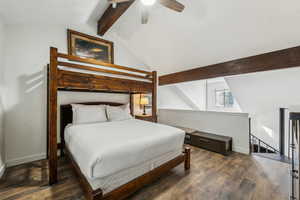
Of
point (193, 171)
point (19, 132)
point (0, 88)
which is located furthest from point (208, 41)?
point (19, 132)

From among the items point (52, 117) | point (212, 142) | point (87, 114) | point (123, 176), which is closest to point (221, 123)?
point (212, 142)

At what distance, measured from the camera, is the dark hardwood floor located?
1.50 metres

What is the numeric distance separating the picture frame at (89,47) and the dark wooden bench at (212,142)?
2.91m

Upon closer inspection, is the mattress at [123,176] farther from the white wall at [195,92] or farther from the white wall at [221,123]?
the white wall at [195,92]

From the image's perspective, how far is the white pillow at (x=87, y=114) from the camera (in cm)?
238

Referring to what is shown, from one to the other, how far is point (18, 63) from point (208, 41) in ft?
11.7

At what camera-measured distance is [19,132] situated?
224 cm

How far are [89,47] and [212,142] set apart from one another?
3.62 m

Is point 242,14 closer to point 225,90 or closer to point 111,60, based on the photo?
point 111,60

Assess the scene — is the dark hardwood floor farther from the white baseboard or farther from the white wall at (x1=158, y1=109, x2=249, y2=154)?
the white wall at (x1=158, y1=109, x2=249, y2=154)

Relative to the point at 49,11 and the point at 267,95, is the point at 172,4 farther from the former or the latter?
the point at 267,95

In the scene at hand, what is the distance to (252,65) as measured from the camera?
2.47m

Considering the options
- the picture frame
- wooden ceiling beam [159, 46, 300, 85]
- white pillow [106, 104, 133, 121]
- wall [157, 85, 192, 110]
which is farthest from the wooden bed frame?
wall [157, 85, 192, 110]

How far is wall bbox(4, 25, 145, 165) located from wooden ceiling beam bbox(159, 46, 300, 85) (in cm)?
334
